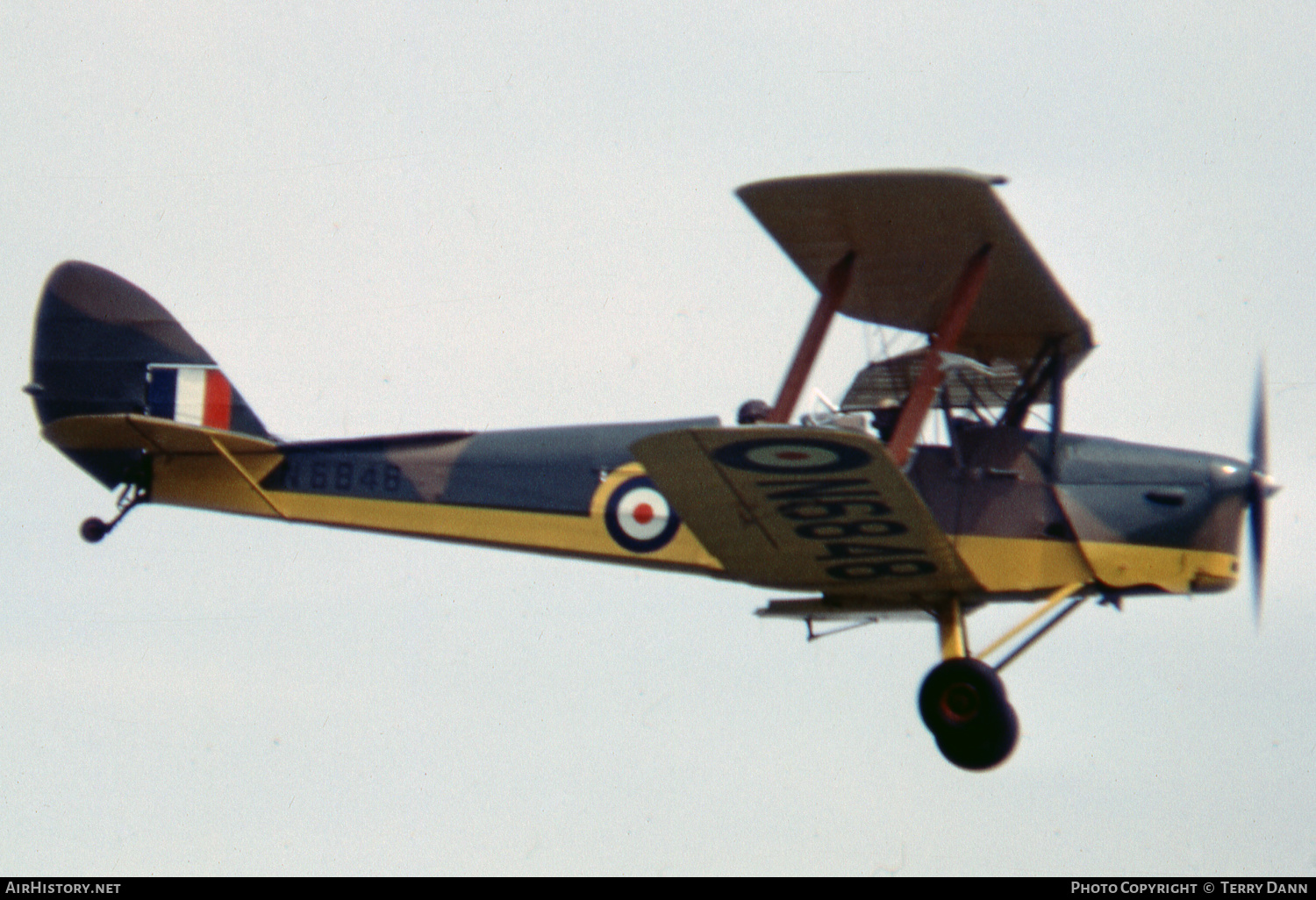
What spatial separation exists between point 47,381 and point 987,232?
19.6 feet

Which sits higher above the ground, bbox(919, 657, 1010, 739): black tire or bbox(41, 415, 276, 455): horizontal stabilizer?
bbox(41, 415, 276, 455): horizontal stabilizer

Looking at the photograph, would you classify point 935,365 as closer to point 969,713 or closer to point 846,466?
point 846,466

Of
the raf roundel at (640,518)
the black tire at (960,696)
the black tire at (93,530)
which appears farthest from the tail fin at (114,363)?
the black tire at (960,696)

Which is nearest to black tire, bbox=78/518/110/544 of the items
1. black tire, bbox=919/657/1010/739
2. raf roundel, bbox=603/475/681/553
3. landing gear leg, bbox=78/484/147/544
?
landing gear leg, bbox=78/484/147/544

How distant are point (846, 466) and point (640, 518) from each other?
2127mm

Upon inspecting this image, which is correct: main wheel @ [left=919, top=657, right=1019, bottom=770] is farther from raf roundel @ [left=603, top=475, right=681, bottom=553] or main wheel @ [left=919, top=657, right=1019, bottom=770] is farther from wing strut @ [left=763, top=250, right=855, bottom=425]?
raf roundel @ [left=603, top=475, right=681, bottom=553]

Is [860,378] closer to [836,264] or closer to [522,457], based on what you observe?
[836,264]

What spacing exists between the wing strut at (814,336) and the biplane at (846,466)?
0.05 feet

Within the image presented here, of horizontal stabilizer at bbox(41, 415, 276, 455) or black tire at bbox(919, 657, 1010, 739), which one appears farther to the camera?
horizontal stabilizer at bbox(41, 415, 276, 455)

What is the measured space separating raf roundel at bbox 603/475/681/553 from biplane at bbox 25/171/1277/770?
12 millimetres

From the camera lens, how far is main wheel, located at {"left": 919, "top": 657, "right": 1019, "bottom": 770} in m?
7.71

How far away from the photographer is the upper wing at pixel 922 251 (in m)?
7.50

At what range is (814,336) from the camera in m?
8.46
